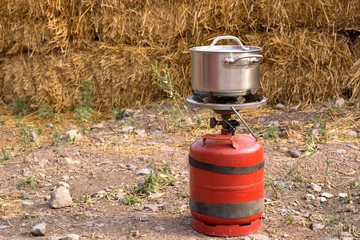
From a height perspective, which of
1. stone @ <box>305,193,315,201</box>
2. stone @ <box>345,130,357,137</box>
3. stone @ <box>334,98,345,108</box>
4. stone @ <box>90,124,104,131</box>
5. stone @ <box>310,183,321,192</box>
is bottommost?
stone @ <box>305,193,315,201</box>

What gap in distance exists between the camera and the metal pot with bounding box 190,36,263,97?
3070mm

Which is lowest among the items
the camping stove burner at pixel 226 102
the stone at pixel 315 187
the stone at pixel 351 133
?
the stone at pixel 315 187

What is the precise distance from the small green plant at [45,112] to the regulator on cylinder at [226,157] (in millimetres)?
3508

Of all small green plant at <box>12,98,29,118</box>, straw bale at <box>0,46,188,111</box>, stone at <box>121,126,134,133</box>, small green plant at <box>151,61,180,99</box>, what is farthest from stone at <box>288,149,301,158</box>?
small green plant at <box>12,98,29,118</box>

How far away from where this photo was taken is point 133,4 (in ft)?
19.6

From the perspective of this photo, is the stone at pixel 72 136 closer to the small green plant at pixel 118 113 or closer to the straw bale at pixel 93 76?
the small green plant at pixel 118 113

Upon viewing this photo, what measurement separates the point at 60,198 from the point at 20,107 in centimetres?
341

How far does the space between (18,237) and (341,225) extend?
193 centimetres

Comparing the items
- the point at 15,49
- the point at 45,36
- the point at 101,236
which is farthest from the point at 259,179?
the point at 15,49

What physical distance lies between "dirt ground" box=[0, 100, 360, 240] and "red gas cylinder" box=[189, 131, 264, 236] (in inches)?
5.4

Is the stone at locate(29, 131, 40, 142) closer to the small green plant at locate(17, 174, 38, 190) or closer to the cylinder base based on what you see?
the small green plant at locate(17, 174, 38, 190)

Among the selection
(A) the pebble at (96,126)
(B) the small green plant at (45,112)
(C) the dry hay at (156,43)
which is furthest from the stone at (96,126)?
(B) the small green plant at (45,112)

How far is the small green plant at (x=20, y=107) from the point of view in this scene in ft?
22.1

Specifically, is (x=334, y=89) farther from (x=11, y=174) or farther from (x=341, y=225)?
(x=11, y=174)
